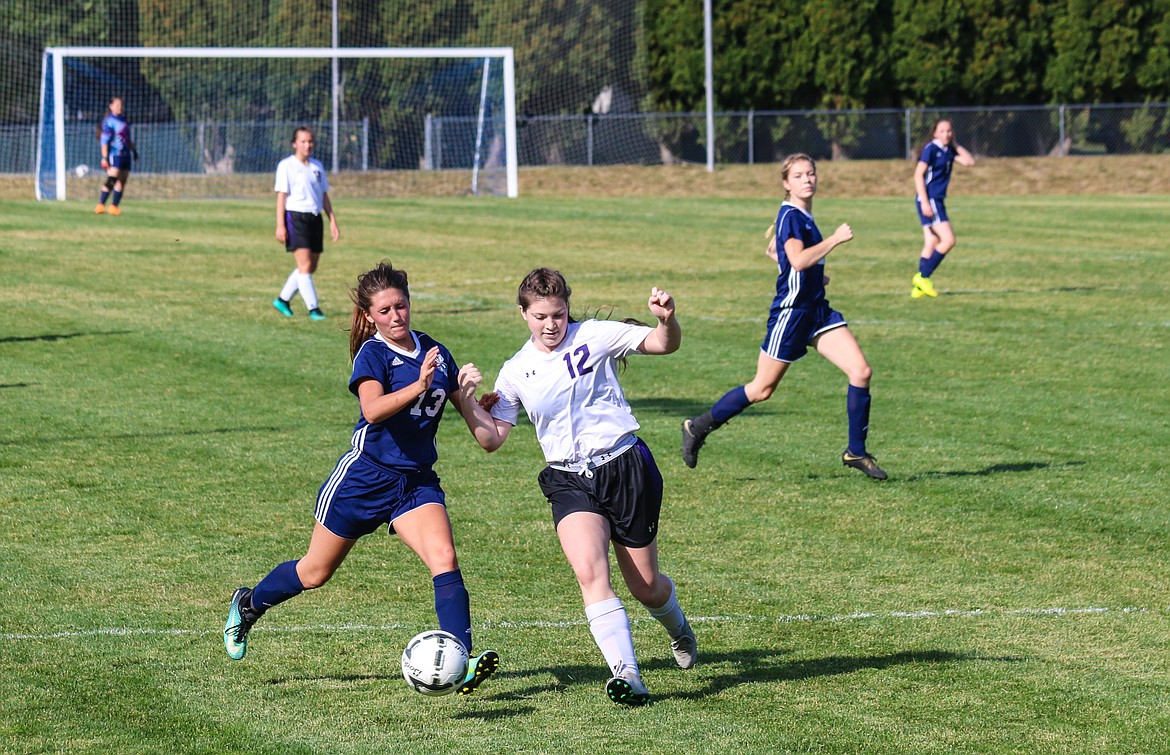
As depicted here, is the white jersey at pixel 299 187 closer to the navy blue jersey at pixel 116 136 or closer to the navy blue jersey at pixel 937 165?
the navy blue jersey at pixel 937 165

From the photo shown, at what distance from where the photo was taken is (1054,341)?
16719 mm

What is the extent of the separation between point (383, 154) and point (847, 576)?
126 feet

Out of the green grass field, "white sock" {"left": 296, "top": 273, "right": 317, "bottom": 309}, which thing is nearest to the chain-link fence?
the green grass field

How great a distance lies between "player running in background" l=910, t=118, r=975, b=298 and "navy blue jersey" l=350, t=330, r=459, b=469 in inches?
588

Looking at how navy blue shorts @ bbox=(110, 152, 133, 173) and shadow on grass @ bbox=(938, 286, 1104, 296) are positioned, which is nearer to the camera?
shadow on grass @ bbox=(938, 286, 1104, 296)

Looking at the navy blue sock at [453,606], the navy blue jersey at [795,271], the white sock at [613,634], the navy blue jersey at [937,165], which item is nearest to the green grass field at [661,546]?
the white sock at [613,634]

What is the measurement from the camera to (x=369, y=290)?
6.11 meters

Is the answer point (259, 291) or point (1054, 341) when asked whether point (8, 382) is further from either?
point (1054, 341)

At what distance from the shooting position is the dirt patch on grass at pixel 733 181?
137 ft

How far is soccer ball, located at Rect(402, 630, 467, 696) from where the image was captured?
570 centimetres

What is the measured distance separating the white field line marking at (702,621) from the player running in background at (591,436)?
3.33 ft

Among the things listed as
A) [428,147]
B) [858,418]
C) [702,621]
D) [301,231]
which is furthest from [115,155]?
[702,621]

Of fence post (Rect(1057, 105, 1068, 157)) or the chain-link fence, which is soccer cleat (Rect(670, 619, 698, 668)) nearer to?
the chain-link fence

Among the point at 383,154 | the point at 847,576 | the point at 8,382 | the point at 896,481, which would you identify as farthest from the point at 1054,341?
the point at 383,154
